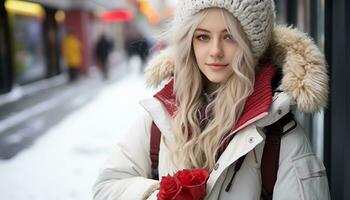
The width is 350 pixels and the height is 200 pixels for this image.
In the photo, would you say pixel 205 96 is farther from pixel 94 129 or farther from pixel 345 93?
pixel 94 129

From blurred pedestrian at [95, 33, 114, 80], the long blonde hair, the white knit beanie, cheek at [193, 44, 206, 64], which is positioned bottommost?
blurred pedestrian at [95, 33, 114, 80]

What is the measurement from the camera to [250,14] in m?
1.69

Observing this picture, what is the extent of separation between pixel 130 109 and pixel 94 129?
2.78 metres

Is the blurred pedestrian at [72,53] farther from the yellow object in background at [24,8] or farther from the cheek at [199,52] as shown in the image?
the cheek at [199,52]

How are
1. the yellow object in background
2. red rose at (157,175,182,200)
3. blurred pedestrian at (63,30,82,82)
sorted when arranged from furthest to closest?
1. blurred pedestrian at (63,30,82,82)
2. the yellow object in background
3. red rose at (157,175,182,200)

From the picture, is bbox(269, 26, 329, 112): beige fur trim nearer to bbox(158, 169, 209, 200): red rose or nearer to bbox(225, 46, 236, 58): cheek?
bbox(225, 46, 236, 58): cheek

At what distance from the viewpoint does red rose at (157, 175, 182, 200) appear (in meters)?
1.57

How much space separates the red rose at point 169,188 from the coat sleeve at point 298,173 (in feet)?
1.14

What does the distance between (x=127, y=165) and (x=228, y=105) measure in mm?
468

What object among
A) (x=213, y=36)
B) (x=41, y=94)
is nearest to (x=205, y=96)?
(x=213, y=36)

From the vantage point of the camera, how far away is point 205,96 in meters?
1.93

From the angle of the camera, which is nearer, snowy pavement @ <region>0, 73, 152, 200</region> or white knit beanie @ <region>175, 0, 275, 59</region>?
white knit beanie @ <region>175, 0, 275, 59</region>

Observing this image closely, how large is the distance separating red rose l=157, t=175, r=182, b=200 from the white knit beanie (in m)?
0.57

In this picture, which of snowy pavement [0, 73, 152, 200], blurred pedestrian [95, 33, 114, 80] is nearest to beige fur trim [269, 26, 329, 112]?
snowy pavement [0, 73, 152, 200]
